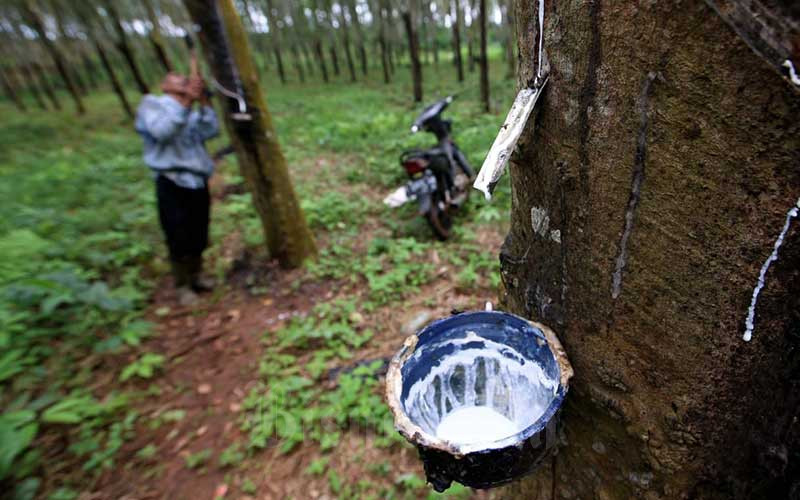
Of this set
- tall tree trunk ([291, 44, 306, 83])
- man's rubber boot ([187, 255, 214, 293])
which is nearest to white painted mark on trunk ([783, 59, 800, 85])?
man's rubber boot ([187, 255, 214, 293])

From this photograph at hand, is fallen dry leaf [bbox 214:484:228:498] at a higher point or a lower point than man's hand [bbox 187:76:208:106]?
lower

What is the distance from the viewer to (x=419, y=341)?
3.70 ft

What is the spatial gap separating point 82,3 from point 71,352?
52.8 feet

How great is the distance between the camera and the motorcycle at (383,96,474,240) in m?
4.34

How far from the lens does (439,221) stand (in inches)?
176

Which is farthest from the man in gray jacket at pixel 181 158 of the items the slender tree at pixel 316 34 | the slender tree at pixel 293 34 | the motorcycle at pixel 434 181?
the slender tree at pixel 293 34

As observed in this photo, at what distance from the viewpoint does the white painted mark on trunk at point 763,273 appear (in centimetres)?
61

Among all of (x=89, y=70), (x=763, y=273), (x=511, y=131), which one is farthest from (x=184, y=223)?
(x=89, y=70)

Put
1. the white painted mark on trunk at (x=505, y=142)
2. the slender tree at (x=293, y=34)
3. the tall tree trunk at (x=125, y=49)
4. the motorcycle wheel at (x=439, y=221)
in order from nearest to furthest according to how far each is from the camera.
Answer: the white painted mark on trunk at (x=505, y=142) → the motorcycle wheel at (x=439, y=221) → the tall tree trunk at (x=125, y=49) → the slender tree at (x=293, y=34)

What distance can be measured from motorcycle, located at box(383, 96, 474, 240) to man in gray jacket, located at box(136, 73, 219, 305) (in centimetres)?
190

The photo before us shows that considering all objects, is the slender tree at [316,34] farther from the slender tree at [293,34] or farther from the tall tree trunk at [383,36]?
the tall tree trunk at [383,36]

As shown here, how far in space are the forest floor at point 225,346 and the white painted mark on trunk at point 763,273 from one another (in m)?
1.70

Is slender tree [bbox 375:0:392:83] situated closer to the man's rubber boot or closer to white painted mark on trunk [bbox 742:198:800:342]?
the man's rubber boot

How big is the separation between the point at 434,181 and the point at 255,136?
1.84 meters
